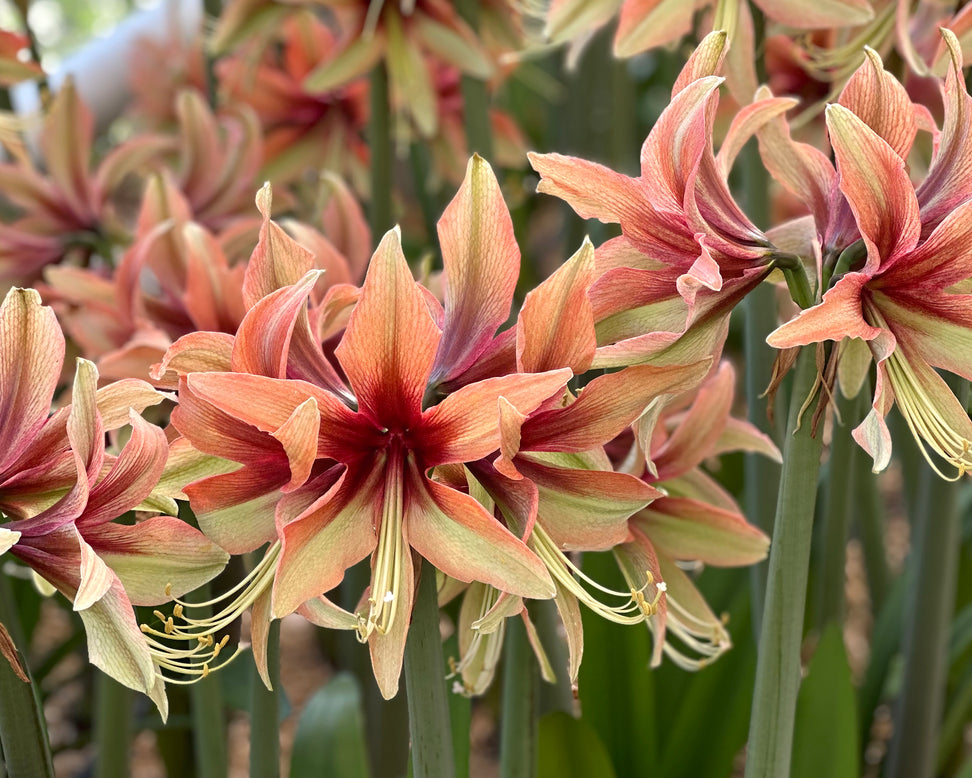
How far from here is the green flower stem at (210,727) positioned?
0.78 meters

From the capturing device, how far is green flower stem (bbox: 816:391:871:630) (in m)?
0.85

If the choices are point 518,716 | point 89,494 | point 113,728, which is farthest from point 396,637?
point 113,728

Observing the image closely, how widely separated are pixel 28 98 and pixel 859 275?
155 cm

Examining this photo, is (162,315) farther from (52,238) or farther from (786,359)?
(786,359)

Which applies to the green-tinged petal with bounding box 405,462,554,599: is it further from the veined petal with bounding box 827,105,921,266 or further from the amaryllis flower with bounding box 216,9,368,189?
the amaryllis flower with bounding box 216,9,368,189

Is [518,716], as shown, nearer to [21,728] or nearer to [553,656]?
[553,656]

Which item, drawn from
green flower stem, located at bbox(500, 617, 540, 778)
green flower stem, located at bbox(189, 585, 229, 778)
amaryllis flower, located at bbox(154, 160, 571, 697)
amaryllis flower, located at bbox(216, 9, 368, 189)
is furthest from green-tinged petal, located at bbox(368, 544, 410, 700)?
amaryllis flower, located at bbox(216, 9, 368, 189)

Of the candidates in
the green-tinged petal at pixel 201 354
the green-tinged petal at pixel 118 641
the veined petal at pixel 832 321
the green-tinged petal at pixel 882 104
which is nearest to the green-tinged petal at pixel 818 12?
the green-tinged petal at pixel 882 104

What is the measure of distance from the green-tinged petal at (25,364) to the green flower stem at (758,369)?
0.45 metres

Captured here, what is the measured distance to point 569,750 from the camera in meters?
0.83

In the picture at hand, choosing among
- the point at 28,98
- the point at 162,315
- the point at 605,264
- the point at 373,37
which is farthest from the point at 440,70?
the point at 605,264

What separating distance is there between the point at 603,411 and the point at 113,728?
562mm

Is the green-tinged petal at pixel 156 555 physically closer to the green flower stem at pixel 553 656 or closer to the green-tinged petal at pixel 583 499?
the green-tinged petal at pixel 583 499

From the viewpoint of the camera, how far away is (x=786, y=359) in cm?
53
